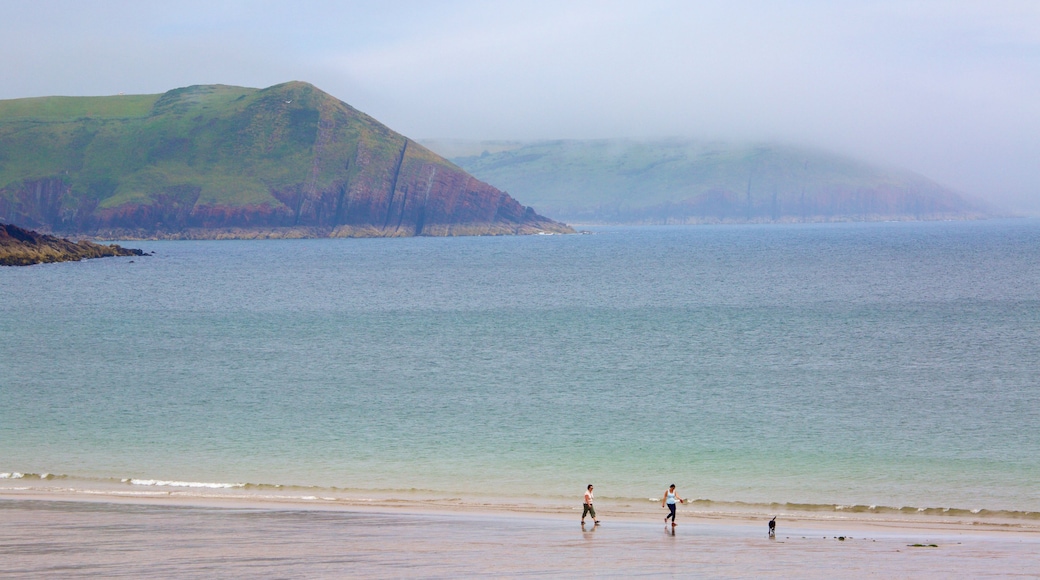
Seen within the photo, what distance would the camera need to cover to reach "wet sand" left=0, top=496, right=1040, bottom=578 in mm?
20031

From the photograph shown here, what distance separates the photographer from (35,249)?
16238 centimetres

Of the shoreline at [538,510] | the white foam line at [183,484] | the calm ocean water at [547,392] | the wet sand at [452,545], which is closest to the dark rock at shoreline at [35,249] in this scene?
the calm ocean water at [547,392]

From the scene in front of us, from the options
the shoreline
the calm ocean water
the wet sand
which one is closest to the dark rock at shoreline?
the calm ocean water

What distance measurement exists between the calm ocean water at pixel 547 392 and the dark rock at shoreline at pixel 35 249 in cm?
5903

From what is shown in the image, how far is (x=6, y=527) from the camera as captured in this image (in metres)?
23.4

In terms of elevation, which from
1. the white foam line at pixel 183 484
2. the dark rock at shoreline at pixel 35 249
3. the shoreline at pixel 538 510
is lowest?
the white foam line at pixel 183 484

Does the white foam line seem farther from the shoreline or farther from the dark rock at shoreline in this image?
the dark rock at shoreline

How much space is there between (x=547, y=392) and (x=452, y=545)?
2537cm

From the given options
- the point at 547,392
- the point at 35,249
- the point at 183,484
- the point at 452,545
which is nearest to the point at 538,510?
the point at 452,545

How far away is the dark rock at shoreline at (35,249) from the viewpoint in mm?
154125

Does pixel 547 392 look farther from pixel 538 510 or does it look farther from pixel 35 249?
pixel 35 249

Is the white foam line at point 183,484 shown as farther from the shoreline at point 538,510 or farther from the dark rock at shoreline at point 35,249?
the dark rock at shoreline at point 35,249

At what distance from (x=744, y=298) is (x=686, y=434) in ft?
186

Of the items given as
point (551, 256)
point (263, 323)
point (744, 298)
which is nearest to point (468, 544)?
point (263, 323)
